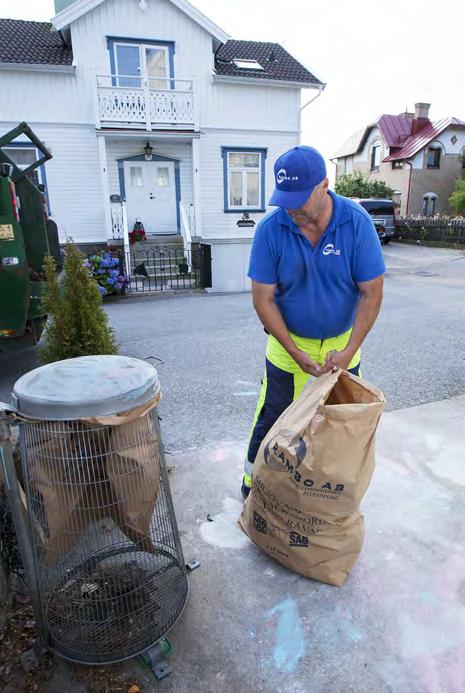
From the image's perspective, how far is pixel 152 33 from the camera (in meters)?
11.8

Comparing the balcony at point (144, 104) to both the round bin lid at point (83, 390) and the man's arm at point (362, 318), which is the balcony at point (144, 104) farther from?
the round bin lid at point (83, 390)

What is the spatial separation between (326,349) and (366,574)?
104 cm

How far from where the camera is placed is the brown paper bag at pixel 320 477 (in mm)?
1881

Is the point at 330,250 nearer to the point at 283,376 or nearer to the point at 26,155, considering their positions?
the point at 283,376

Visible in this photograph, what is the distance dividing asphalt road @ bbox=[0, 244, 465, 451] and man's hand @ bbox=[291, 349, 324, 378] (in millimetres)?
1403

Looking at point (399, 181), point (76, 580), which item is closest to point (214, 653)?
point (76, 580)

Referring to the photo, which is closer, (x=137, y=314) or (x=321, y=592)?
(x=321, y=592)

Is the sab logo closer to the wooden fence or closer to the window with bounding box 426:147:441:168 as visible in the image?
the wooden fence

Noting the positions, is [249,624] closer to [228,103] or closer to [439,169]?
[228,103]

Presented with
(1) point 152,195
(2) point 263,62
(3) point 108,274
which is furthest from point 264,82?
(3) point 108,274

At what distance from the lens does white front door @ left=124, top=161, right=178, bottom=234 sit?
12.5 m

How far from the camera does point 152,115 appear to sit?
11.7 m

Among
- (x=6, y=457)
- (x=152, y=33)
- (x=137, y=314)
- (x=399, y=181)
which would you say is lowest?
(x=137, y=314)

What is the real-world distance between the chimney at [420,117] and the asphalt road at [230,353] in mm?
23413
